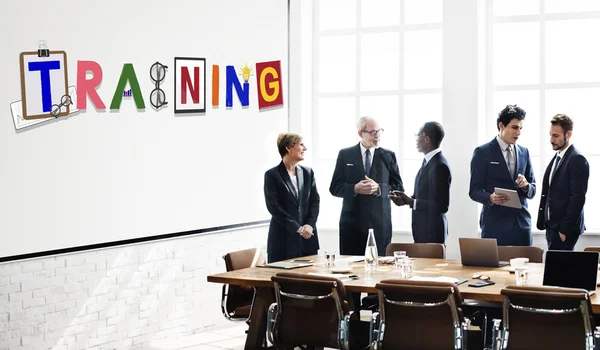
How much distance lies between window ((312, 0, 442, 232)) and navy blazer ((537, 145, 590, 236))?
2200 mm

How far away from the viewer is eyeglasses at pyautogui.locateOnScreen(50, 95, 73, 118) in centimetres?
658

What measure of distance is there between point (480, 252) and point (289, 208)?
2.16 m

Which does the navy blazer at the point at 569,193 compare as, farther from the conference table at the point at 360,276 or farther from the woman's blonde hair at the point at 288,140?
the woman's blonde hair at the point at 288,140

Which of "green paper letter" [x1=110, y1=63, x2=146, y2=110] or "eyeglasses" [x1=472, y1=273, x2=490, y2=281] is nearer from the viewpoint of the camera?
"eyeglasses" [x1=472, y1=273, x2=490, y2=281]

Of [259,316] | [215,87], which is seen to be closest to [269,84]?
[215,87]

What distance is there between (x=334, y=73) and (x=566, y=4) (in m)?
2.65

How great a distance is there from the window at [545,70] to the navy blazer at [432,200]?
152 centimetres

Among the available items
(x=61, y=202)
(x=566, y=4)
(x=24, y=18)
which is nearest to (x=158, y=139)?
(x=61, y=202)

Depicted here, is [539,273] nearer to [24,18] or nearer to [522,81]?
[522,81]

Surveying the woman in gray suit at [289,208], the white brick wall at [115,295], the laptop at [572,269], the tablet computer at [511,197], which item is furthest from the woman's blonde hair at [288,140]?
the laptop at [572,269]

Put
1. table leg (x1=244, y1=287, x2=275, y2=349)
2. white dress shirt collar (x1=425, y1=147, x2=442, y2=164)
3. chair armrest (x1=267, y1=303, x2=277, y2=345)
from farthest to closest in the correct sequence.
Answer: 1. white dress shirt collar (x1=425, y1=147, x2=442, y2=164)
2. table leg (x1=244, y1=287, x2=275, y2=349)
3. chair armrest (x1=267, y1=303, x2=277, y2=345)

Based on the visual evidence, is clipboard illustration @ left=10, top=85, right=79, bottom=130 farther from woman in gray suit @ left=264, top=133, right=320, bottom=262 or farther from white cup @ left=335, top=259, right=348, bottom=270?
white cup @ left=335, top=259, right=348, bottom=270

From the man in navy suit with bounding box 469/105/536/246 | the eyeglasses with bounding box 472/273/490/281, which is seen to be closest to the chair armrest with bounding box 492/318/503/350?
the eyeglasses with bounding box 472/273/490/281

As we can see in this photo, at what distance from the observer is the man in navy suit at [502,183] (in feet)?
23.8
